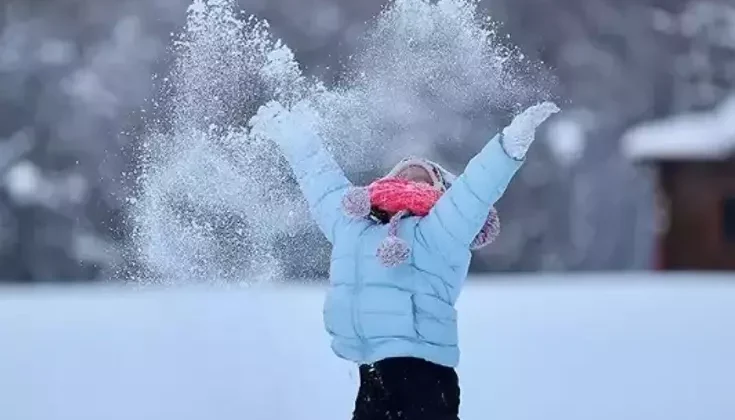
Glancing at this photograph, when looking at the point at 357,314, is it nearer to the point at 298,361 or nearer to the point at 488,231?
the point at 488,231

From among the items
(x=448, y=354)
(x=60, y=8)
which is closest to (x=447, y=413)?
(x=448, y=354)

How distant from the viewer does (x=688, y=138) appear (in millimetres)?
6070

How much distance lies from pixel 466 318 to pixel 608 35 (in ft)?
15.1

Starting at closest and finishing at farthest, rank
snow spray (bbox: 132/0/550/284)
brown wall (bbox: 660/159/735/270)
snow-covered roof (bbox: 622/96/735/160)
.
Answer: snow spray (bbox: 132/0/550/284) → snow-covered roof (bbox: 622/96/735/160) → brown wall (bbox: 660/159/735/270)

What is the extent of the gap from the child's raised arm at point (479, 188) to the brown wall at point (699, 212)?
5077mm

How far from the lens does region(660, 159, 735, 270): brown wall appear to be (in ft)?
20.2

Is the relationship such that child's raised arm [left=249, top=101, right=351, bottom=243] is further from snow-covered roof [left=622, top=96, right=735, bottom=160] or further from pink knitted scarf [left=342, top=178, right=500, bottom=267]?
snow-covered roof [left=622, top=96, right=735, bottom=160]

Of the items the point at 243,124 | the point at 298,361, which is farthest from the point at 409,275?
the point at 298,361

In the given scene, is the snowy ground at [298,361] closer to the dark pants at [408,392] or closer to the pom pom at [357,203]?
the dark pants at [408,392]

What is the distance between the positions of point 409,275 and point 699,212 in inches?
202

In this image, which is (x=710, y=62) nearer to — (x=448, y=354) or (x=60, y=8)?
(x=60, y=8)

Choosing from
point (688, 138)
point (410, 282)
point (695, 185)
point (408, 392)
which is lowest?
point (408, 392)

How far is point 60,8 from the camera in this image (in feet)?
20.1

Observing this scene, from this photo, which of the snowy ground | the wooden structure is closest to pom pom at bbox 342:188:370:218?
the snowy ground
